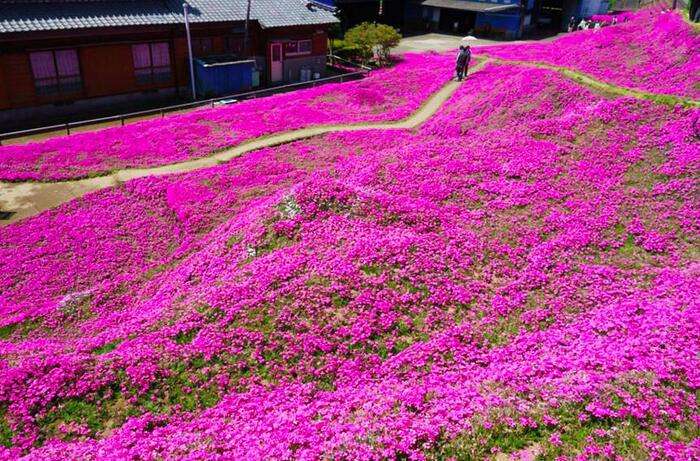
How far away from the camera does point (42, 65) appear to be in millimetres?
44688

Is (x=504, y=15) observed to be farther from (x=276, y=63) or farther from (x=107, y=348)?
(x=107, y=348)

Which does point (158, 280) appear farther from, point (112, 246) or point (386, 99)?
point (386, 99)

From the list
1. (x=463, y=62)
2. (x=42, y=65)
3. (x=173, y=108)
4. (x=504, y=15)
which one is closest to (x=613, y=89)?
(x=463, y=62)

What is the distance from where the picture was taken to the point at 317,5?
61781mm

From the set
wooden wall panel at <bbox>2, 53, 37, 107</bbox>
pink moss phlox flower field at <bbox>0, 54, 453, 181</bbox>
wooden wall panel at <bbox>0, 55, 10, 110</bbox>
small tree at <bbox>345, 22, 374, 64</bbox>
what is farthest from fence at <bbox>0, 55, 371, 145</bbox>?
wooden wall panel at <bbox>2, 53, 37, 107</bbox>

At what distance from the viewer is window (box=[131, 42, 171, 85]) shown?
49812 millimetres

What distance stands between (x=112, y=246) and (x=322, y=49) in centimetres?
4007

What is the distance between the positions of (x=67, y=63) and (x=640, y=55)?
50.1m

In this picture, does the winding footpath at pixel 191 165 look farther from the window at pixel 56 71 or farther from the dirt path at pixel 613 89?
the window at pixel 56 71

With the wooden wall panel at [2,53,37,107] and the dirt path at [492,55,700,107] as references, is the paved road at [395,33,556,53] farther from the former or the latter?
the wooden wall panel at [2,53,37,107]

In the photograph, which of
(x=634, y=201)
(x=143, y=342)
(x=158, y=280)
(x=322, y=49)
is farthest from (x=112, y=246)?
(x=322, y=49)

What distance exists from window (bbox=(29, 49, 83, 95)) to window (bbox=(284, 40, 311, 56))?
20868mm

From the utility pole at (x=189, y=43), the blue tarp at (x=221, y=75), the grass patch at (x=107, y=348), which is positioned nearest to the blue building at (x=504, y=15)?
the blue tarp at (x=221, y=75)

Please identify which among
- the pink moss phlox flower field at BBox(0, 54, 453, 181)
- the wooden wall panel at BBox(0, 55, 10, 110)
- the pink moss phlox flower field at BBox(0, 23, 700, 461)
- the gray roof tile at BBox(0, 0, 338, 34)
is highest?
the gray roof tile at BBox(0, 0, 338, 34)
